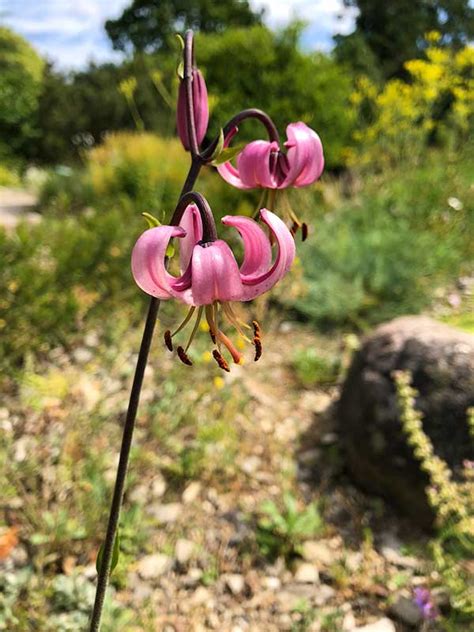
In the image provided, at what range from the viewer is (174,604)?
5.98ft

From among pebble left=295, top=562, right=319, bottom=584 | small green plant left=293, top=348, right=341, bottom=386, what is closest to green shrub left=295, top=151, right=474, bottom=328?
small green plant left=293, top=348, right=341, bottom=386

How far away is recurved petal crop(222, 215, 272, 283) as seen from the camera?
774 mm

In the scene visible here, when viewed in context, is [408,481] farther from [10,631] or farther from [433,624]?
[10,631]

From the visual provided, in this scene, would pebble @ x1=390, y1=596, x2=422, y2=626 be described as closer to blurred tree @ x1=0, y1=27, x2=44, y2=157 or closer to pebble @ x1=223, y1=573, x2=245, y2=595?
pebble @ x1=223, y1=573, x2=245, y2=595

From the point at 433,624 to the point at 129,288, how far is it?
2124 millimetres

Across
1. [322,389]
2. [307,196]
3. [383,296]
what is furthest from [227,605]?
[307,196]

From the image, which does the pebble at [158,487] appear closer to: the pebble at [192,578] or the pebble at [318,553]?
the pebble at [192,578]

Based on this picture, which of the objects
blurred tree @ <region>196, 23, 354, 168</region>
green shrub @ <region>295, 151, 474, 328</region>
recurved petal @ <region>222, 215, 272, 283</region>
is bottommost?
recurved petal @ <region>222, 215, 272, 283</region>

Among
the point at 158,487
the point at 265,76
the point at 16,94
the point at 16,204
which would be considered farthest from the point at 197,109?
the point at 16,94

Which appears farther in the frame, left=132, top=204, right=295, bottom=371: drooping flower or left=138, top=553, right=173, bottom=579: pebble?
left=138, top=553, right=173, bottom=579: pebble

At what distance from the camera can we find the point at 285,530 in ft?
6.51

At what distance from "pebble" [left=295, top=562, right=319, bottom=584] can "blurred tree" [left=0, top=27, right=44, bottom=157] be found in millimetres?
17475

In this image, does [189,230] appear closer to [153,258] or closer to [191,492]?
[153,258]

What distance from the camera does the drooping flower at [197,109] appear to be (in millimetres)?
988
